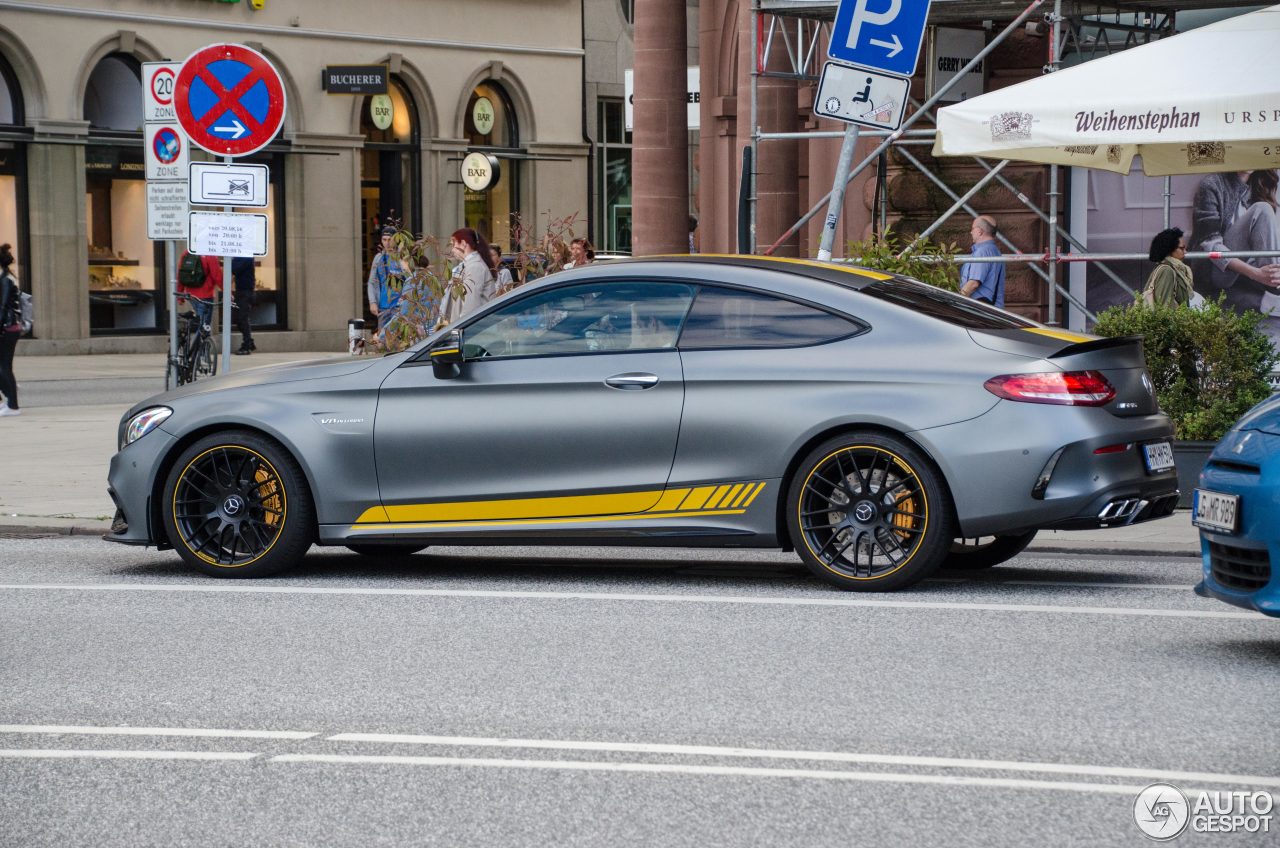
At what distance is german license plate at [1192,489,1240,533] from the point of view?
6.92 m

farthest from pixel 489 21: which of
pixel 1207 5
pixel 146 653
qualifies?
pixel 146 653

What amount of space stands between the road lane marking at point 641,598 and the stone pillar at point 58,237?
2136 centimetres

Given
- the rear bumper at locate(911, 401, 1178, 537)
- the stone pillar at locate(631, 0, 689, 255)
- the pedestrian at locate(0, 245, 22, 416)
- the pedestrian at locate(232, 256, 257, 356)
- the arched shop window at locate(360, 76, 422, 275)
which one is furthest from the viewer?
the arched shop window at locate(360, 76, 422, 275)

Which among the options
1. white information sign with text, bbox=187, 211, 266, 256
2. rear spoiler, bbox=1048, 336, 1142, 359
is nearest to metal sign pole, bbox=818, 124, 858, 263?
rear spoiler, bbox=1048, 336, 1142, 359

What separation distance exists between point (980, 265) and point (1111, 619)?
8.37m

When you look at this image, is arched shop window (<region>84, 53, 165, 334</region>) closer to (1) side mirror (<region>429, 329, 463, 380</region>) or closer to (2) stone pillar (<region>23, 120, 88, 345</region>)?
(2) stone pillar (<region>23, 120, 88, 345</region>)

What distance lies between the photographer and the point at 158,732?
6.24 meters

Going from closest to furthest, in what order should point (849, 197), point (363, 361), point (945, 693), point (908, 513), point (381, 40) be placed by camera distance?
point (945, 693)
point (908, 513)
point (363, 361)
point (849, 197)
point (381, 40)

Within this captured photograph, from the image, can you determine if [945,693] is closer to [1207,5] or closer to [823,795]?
[823,795]

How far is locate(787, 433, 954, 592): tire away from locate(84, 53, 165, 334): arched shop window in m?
23.9

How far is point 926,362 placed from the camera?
877 cm

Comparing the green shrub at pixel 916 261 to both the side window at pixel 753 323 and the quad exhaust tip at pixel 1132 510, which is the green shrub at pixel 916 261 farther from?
the quad exhaust tip at pixel 1132 510

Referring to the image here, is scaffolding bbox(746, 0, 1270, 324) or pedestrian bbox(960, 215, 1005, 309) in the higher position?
scaffolding bbox(746, 0, 1270, 324)

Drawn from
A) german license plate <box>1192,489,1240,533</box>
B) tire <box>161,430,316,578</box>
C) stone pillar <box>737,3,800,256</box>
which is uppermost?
stone pillar <box>737,3,800,256</box>
